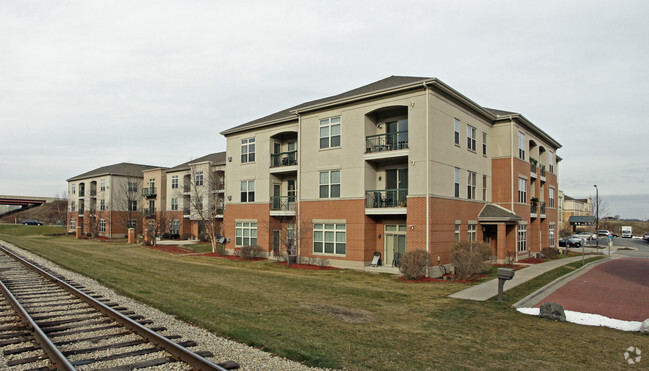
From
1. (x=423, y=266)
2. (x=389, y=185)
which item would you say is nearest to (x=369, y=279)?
(x=423, y=266)

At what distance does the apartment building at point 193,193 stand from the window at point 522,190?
30.5 meters

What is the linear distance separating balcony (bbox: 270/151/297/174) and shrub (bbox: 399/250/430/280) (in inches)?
427

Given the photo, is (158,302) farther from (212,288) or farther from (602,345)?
(602,345)

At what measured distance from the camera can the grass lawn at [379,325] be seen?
8.03 m

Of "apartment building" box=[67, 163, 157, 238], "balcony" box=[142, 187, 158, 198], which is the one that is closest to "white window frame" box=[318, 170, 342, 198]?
"balcony" box=[142, 187, 158, 198]

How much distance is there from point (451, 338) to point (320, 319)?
11.0 feet

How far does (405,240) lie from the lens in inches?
939

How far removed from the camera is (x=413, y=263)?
65.9 feet

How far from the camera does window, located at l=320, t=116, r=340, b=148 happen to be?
2570 cm

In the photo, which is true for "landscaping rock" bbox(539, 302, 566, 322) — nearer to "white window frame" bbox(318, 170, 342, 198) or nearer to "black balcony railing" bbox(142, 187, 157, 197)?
"white window frame" bbox(318, 170, 342, 198)

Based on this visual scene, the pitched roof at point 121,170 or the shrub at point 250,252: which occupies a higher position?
the pitched roof at point 121,170

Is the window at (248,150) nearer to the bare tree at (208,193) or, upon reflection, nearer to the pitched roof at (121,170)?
the bare tree at (208,193)

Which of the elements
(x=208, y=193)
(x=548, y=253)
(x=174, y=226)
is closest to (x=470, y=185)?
(x=548, y=253)

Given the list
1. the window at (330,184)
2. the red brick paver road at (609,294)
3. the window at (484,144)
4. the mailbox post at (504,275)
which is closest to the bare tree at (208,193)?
the window at (330,184)
